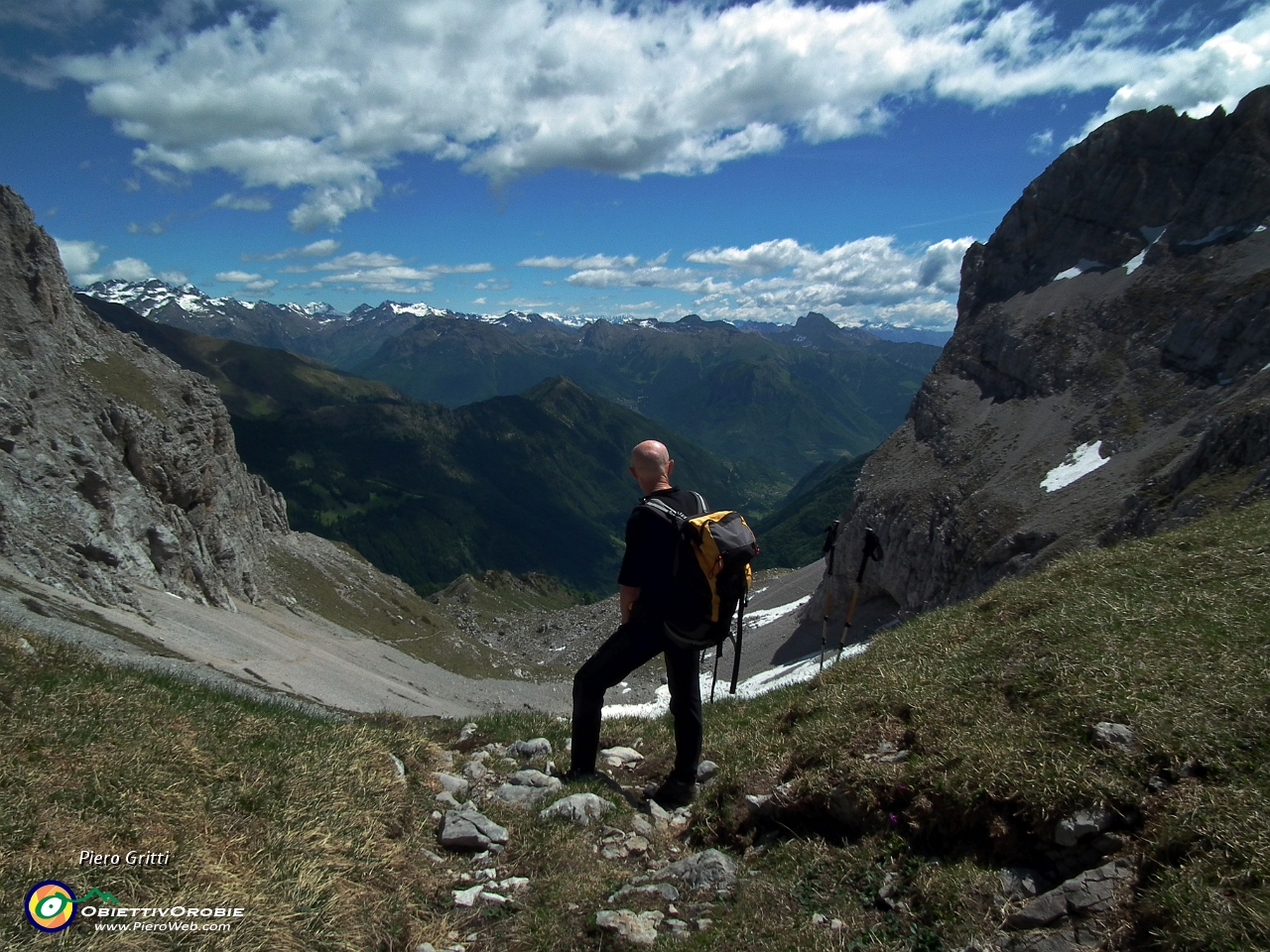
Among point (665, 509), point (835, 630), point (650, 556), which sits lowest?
point (835, 630)

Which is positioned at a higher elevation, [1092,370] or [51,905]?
[1092,370]

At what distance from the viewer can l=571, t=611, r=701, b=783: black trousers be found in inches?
339

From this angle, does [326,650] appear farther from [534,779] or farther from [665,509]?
[665,509]

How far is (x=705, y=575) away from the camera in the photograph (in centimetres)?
806

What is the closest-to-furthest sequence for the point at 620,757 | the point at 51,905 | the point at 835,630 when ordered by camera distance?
the point at 51,905 < the point at 620,757 < the point at 835,630

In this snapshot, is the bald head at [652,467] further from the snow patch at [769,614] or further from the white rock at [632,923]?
the snow patch at [769,614]

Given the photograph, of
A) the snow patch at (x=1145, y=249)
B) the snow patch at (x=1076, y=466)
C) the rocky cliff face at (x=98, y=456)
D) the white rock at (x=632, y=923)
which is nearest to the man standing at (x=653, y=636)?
the white rock at (x=632, y=923)

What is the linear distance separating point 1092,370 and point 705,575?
84.9 meters

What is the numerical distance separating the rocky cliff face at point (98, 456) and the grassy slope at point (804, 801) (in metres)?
39.2

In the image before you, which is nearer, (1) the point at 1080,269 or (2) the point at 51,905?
(2) the point at 51,905

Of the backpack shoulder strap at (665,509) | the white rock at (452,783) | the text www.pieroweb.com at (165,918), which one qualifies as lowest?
the white rock at (452,783)

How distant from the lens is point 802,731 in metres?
8.88

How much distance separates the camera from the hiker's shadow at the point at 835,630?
3036 inches

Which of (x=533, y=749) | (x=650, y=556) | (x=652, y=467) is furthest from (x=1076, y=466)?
(x=650, y=556)
